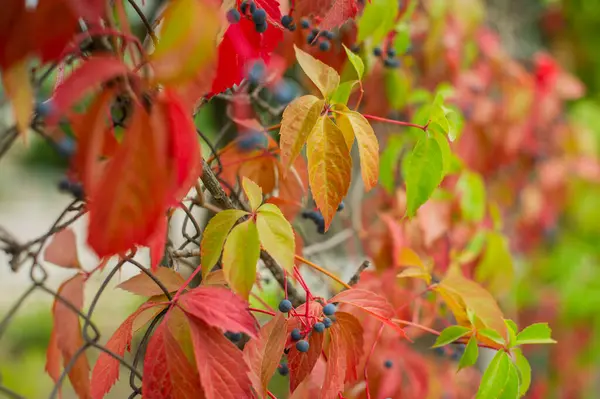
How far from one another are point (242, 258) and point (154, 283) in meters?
0.17

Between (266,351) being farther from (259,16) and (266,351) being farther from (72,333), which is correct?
(259,16)

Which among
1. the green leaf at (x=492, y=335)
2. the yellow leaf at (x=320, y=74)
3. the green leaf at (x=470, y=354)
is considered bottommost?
the green leaf at (x=470, y=354)

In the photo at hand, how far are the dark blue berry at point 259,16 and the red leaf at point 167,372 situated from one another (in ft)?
1.17

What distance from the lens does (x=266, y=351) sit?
28.2 inches

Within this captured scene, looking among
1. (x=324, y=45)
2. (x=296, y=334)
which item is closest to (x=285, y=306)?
(x=296, y=334)

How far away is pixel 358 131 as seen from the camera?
733mm

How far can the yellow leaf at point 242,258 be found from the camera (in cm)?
62

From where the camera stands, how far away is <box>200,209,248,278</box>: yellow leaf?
0.68 meters

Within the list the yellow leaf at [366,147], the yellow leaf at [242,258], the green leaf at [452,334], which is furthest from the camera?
the green leaf at [452,334]

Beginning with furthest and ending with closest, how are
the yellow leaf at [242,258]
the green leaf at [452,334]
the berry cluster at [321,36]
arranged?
the berry cluster at [321,36] → the green leaf at [452,334] → the yellow leaf at [242,258]

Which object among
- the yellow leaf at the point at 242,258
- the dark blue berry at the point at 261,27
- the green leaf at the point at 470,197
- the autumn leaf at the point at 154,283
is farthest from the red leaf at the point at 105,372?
the green leaf at the point at 470,197

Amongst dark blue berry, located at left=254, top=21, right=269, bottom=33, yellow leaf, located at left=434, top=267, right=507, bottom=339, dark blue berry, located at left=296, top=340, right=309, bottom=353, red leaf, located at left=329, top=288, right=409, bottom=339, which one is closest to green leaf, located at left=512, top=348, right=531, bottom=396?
yellow leaf, located at left=434, top=267, right=507, bottom=339

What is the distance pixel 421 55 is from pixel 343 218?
481 millimetres

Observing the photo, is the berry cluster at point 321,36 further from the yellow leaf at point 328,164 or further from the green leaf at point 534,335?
the green leaf at point 534,335
